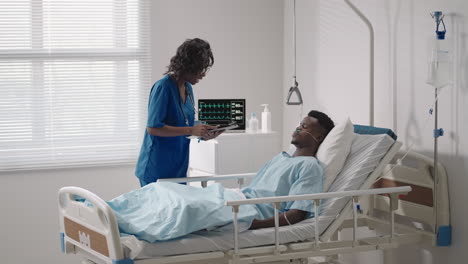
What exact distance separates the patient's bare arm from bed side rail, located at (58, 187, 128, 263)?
Result: 62 cm

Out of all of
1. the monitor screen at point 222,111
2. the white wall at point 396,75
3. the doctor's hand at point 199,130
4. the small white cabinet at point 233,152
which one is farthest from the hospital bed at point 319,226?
the monitor screen at point 222,111

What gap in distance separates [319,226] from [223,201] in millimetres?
444

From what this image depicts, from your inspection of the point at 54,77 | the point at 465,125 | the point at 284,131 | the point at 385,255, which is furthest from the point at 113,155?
the point at 465,125

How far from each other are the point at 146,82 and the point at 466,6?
238 cm

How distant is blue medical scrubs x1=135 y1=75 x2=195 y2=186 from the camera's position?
125 inches

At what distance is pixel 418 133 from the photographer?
329 centimetres

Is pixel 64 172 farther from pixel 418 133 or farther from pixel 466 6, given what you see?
pixel 466 6

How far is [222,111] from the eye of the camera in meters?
4.11

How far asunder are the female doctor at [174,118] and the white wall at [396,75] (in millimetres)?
1020

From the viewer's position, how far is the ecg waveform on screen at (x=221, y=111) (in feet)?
13.3

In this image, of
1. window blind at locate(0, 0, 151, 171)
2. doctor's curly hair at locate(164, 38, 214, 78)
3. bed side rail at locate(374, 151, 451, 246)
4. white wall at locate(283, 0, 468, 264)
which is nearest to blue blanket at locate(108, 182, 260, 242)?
doctor's curly hair at locate(164, 38, 214, 78)

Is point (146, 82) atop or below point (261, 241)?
atop

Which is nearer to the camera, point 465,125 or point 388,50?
point 465,125

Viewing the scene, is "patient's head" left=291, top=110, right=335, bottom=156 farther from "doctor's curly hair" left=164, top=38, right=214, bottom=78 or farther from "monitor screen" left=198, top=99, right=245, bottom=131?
"monitor screen" left=198, top=99, right=245, bottom=131
